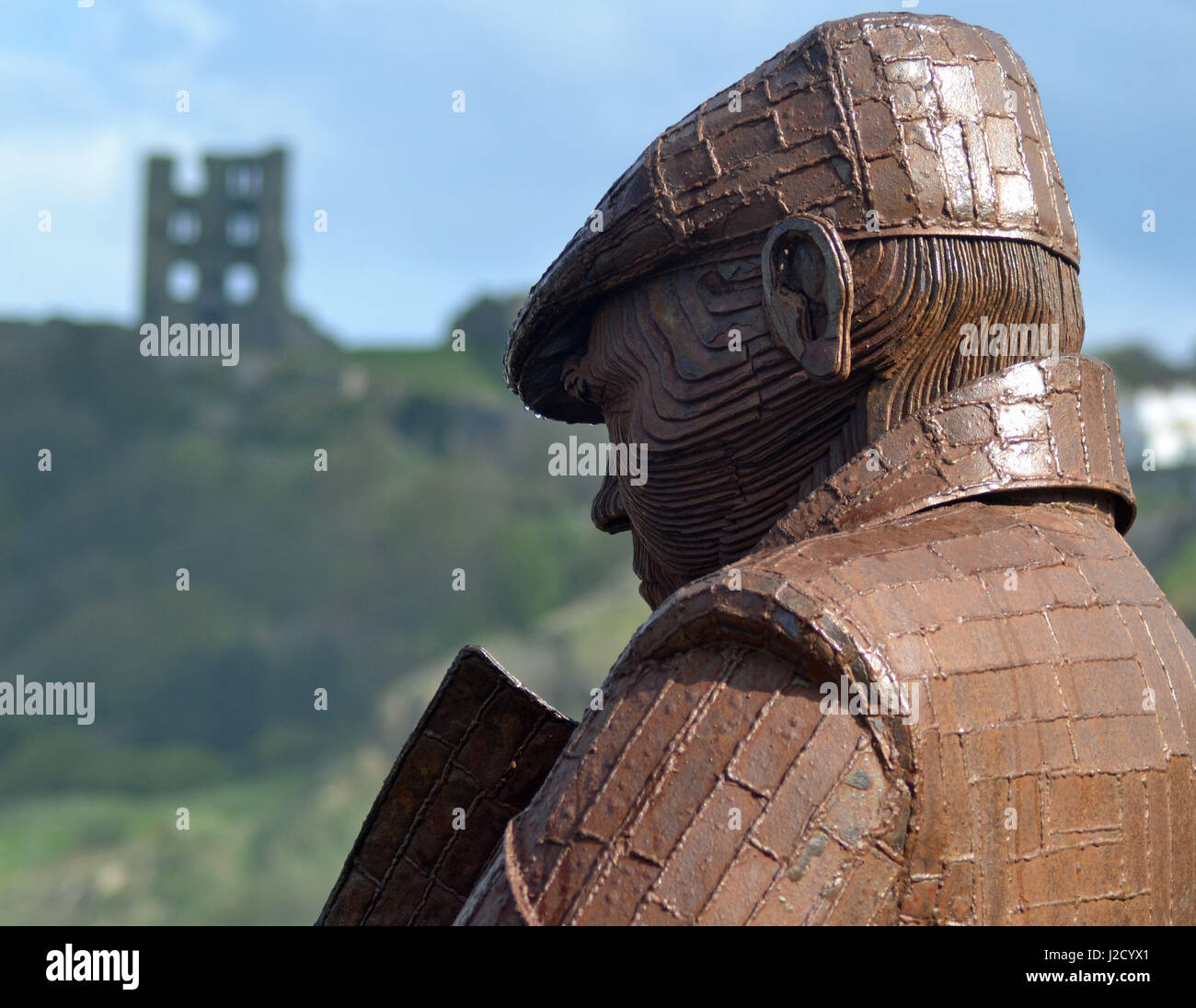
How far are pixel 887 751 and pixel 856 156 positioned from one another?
121 cm

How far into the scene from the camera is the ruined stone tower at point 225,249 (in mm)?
86875

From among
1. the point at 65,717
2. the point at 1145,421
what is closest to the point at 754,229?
the point at 1145,421

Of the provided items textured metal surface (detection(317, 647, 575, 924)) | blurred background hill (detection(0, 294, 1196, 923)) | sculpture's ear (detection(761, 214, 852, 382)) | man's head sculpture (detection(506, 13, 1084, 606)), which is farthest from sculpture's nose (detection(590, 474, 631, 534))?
blurred background hill (detection(0, 294, 1196, 923))

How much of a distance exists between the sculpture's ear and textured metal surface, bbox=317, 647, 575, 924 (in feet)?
3.21

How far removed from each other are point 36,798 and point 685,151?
6214 centimetres

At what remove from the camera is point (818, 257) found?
11.7 feet

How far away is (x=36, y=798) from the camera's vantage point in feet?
203

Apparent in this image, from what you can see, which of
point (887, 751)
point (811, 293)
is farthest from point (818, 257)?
point (887, 751)

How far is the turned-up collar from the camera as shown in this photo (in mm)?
3514

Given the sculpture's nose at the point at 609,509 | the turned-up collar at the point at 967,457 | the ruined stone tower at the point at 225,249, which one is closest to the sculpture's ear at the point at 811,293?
the turned-up collar at the point at 967,457

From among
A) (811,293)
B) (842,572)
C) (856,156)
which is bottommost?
(842,572)

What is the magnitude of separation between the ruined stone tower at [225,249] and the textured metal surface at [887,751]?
85.0 metres

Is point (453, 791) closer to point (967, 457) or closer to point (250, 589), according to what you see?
point (967, 457)

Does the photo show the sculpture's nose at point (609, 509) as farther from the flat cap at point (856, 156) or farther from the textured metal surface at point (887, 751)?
the textured metal surface at point (887, 751)
